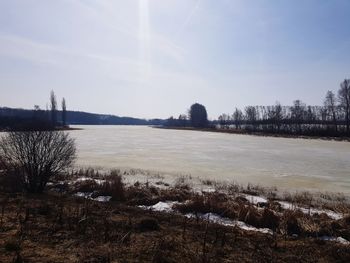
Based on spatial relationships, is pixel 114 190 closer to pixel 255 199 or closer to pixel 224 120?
pixel 255 199

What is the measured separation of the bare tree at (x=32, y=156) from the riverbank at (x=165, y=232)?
3.77 ft

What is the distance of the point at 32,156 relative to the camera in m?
11.3

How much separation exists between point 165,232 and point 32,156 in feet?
21.5

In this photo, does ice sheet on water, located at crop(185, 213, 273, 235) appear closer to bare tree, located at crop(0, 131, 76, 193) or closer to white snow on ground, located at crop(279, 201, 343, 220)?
white snow on ground, located at crop(279, 201, 343, 220)

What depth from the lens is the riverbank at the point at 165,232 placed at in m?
5.24

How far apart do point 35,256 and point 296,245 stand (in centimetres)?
446

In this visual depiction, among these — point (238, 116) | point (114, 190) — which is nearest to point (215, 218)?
point (114, 190)

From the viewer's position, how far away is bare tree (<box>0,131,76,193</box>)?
11234mm

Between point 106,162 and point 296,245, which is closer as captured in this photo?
point 296,245

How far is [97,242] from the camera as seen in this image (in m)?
5.68

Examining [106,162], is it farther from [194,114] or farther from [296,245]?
[194,114]

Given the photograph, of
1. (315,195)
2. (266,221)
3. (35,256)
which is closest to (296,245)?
(266,221)

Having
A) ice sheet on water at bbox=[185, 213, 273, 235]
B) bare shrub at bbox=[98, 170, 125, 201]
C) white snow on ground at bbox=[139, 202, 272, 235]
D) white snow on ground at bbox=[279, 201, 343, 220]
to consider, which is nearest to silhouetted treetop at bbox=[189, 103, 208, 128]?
bare shrub at bbox=[98, 170, 125, 201]

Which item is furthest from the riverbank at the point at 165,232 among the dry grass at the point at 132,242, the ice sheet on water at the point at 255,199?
the ice sheet on water at the point at 255,199
